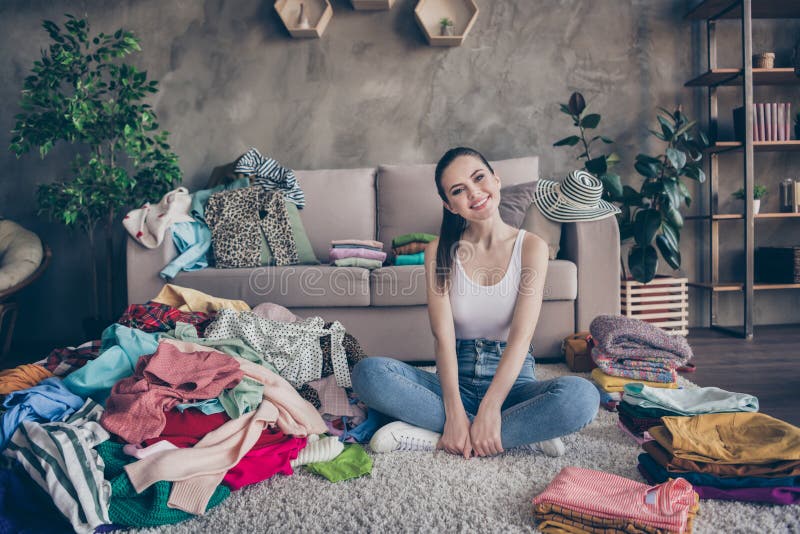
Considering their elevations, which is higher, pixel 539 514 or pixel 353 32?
pixel 353 32

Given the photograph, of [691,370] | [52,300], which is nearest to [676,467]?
[691,370]

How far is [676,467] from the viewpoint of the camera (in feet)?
4.04

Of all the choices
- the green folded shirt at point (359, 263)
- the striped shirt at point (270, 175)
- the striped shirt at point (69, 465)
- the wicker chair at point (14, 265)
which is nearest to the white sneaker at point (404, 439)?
the striped shirt at point (69, 465)

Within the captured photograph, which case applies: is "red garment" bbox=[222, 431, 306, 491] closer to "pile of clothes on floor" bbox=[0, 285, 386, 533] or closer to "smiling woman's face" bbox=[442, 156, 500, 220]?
"pile of clothes on floor" bbox=[0, 285, 386, 533]

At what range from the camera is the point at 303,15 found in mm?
3443

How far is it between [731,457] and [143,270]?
2453 millimetres

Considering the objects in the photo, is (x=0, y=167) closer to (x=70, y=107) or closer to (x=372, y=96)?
(x=70, y=107)

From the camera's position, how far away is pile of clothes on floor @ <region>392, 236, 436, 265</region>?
105 inches

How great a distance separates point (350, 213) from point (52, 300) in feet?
6.98

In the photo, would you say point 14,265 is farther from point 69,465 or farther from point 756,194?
point 756,194

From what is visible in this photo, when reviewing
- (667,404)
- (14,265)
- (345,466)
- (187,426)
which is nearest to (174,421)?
(187,426)

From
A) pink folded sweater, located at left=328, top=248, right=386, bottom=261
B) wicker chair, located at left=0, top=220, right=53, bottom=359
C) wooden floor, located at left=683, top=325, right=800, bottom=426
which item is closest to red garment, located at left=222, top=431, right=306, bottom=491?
pink folded sweater, located at left=328, top=248, right=386, bottom=261

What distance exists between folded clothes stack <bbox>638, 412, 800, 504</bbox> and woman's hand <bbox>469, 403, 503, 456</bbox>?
14.2 inches

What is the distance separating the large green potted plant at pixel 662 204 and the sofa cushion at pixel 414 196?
24.4 inches
